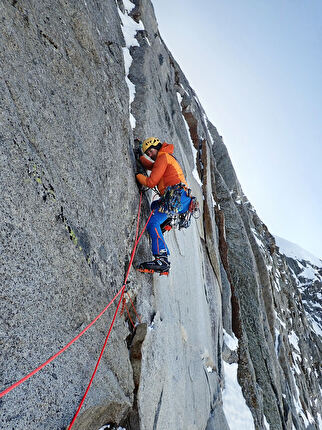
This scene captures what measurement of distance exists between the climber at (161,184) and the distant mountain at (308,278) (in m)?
49.9

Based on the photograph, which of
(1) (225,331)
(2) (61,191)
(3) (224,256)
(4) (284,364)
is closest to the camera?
(2) (61,191)

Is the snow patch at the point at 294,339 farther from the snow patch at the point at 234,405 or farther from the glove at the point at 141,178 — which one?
the glove at the point at 141,178

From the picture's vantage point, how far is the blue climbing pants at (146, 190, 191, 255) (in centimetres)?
504

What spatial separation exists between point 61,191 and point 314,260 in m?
98.0

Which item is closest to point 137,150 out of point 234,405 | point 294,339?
point 234,405

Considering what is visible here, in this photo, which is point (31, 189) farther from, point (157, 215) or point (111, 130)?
point (157, 215)

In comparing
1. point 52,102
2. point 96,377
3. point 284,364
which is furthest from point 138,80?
point 284,364

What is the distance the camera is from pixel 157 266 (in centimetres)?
467

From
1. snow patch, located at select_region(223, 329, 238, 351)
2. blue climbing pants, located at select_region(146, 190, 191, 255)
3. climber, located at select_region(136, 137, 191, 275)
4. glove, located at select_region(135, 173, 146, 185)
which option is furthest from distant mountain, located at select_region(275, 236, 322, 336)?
glove, located at select_region(135, 173, 146, 185)

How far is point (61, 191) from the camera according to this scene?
2.96 m

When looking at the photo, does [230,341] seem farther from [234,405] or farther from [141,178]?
[141,178]

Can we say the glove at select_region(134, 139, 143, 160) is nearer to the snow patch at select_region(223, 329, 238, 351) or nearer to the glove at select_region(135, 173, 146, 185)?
the glove at select_region(135, 173, 146, 185)

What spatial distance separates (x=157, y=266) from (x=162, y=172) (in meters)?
1.74

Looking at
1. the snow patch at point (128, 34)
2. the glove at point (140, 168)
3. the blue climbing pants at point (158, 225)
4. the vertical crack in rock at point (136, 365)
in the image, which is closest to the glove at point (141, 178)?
the glove at point (140, 168)
